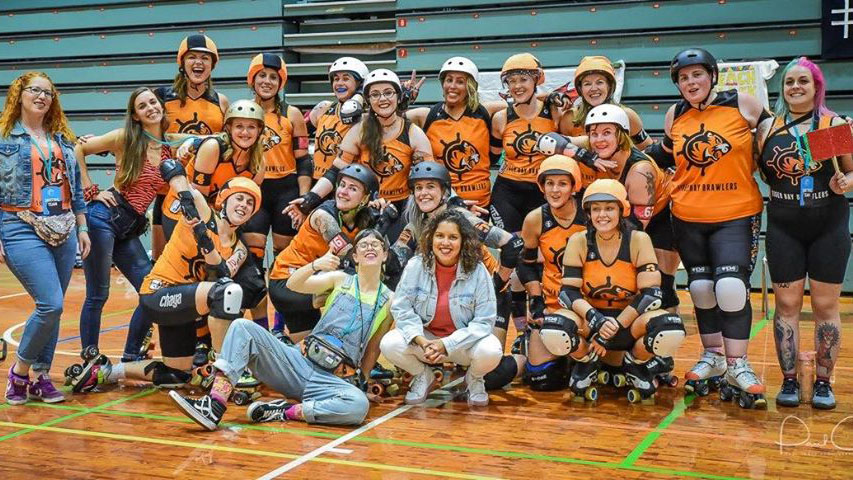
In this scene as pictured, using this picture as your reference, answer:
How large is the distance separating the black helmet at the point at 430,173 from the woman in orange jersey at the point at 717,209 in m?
1.20

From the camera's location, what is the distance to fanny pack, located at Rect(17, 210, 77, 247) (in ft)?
14.2

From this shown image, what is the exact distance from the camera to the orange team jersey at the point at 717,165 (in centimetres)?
443

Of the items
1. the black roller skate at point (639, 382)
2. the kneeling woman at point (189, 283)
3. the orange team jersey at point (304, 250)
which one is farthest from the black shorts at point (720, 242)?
the kneeling woman at point (189, 283)

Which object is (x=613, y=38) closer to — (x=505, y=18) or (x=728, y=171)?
(x=505, y=18)

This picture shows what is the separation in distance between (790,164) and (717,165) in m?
0.34

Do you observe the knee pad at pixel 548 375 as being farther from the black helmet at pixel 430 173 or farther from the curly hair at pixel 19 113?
the curly hair at pixel 19 113

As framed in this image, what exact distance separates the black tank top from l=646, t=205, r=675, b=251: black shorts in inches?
27.6

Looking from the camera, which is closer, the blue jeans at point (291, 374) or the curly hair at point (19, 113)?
the blue jeans at point (291, 374)

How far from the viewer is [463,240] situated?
4449 millimetres

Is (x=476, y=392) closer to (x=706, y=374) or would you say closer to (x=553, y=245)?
(x=553, y=245)

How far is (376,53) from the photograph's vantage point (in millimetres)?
10477

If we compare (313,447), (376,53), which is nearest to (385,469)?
(313,447)

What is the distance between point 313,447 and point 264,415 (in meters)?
0.49

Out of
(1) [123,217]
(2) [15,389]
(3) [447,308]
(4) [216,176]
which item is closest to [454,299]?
(3) [447,308]
